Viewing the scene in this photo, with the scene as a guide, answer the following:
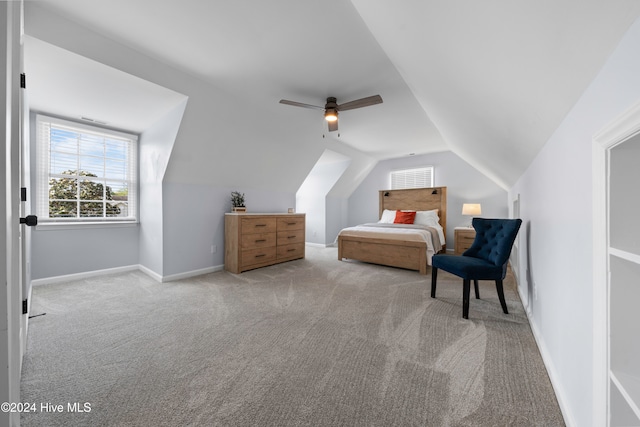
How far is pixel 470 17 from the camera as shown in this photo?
1.05m

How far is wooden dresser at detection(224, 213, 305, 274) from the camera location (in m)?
3.78

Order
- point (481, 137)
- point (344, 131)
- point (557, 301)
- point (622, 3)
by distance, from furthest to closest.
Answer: point (344, 131), point (481, 137), point (557, 301), point (622, 3)

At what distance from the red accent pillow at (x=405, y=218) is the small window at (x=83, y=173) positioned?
508 cm

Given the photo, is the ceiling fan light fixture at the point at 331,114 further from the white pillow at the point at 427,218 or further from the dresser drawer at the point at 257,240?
the white pillow at the point at 427,218

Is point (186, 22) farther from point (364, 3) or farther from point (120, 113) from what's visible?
point (120, 113)

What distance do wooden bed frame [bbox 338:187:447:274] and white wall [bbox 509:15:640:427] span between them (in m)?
2.01

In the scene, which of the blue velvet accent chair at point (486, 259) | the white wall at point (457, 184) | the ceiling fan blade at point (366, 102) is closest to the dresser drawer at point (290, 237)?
the ceiling fan blade at point (366, 102)

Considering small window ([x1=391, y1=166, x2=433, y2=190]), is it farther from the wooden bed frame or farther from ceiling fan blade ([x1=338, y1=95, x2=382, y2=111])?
ceiling fan blade ([x1=338, y1=95, x2=382, y2=111])

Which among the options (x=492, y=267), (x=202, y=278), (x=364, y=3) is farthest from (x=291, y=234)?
(x=364, y=3)

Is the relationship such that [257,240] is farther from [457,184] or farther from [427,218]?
[457,184]

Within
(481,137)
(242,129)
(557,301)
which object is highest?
(242,129)

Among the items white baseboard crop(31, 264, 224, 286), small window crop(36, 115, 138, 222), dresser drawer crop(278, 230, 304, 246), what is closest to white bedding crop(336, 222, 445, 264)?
dresser drawer crop(278, 230, 304, 246)

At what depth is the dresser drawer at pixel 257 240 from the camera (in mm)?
3828

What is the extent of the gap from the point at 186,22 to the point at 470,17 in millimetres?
1968
